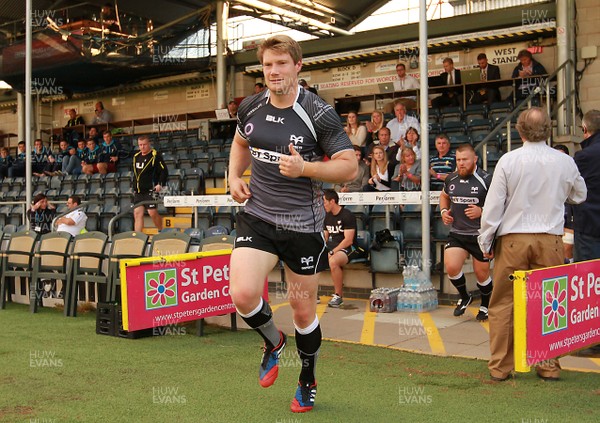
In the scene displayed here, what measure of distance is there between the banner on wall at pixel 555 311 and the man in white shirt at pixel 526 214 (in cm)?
18

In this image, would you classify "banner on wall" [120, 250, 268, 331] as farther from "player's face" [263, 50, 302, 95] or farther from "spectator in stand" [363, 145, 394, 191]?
"spectator in stand" [363, 145, 394, 191]

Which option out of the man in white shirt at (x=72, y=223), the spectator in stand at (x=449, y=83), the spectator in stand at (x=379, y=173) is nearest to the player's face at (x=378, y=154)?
the spectator in stand at (x=379, y=173)

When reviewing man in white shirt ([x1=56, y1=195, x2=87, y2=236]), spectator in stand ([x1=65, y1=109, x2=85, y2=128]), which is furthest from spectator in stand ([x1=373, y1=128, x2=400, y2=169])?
spectator in stand ([x1=65, y1=109, x2=85, y2=128])

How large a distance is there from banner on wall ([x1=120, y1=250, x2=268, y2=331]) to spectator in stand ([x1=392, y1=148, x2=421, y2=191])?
424 cm

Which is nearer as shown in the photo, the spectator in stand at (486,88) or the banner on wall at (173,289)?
the banner on wall at (173,289)

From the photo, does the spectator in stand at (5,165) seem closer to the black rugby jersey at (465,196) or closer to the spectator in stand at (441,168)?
the spectator in stand at (441,168)

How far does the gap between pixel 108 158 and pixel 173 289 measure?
38.1ft

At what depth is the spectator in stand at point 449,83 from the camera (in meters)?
15.6

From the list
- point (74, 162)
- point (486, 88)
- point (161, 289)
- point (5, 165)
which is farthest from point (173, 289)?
point (5, 165)

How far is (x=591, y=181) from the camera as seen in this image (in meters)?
5.67

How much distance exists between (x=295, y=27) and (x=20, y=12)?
8990 millimetres

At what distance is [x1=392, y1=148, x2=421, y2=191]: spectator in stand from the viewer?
35.2ft

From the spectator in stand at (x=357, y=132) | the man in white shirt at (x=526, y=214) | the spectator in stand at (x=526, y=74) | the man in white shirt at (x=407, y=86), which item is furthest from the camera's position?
the man in white shirt at (x=407, y=86)

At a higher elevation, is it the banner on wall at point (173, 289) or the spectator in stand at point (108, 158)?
the spectator in stand at point (108, 158)
